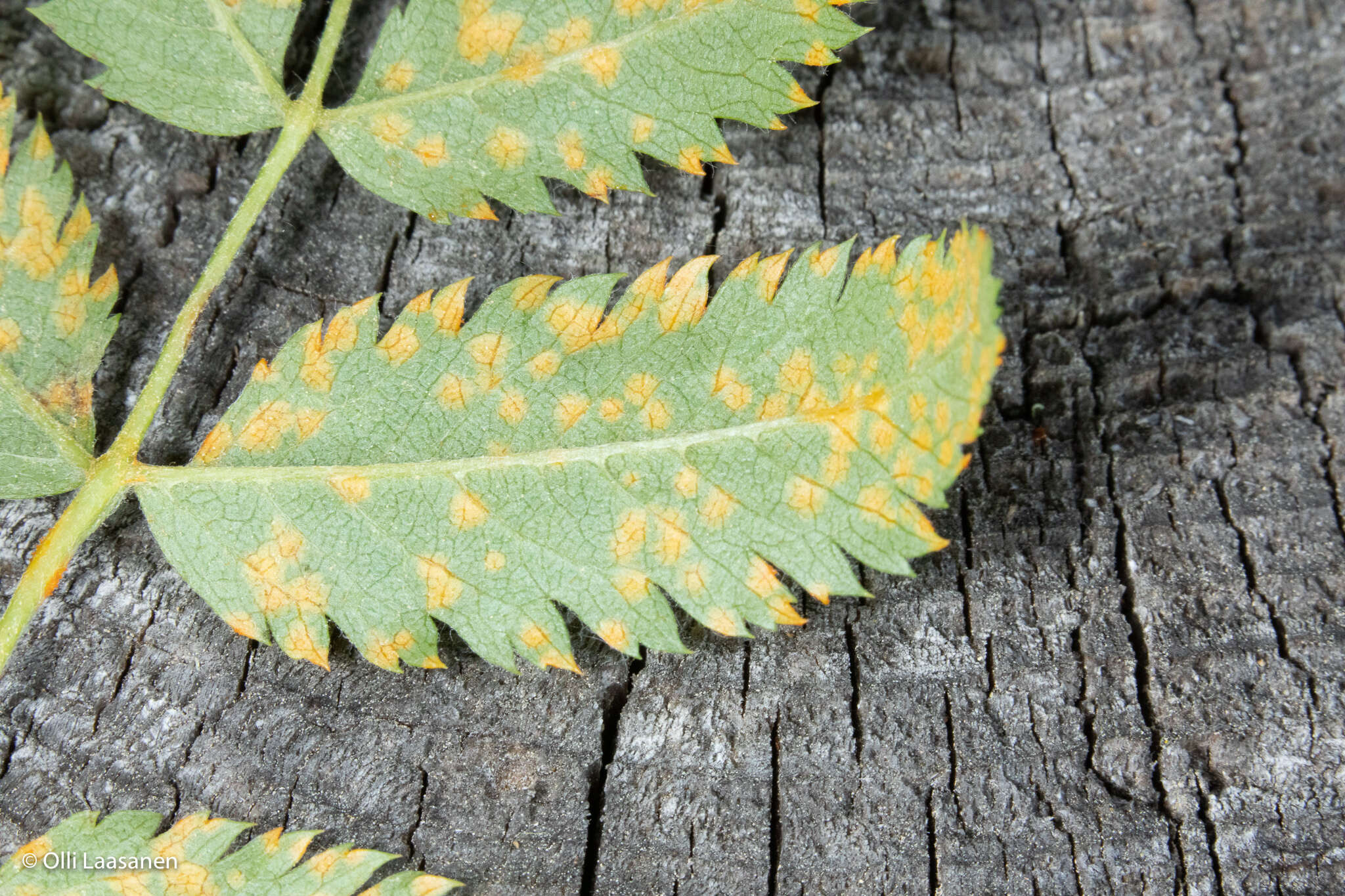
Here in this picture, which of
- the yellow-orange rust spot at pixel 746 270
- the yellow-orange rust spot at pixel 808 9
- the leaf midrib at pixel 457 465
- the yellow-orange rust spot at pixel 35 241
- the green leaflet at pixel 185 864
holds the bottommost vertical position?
the green leaflet at pixel 185 864

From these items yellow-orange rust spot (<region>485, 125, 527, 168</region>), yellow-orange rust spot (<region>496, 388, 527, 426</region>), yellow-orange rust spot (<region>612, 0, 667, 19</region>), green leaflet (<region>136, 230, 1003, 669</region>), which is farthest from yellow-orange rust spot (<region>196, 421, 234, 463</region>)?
yellow-orange rust spot (<region>612, 0, 667, 19</region>)

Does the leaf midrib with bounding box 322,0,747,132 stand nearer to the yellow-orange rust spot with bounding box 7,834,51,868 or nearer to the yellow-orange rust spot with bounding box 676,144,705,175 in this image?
the yellow-orange rust spot with bounding box 676,144,705,175

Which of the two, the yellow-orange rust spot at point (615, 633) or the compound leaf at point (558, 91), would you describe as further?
the compound leaf at point (558, 91)

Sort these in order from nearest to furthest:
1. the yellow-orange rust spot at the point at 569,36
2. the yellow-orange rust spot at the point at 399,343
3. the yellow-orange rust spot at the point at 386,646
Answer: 1. the yellow-orange rust spot at the point at 386,646
2. the yellow-orange rust spot at the point at 399,343
3. the yellow-orange rust spot at the point at 569,36

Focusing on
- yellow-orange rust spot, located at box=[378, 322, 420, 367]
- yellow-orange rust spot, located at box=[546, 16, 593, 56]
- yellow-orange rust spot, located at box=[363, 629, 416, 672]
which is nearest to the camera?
yellow-orange rust spot, located at box=[363, 629, 416, 672]

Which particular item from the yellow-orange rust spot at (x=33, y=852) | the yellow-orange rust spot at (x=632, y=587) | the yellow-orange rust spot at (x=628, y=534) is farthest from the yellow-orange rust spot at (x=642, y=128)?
the yellow-orange rust spot at (x=33, y=852)

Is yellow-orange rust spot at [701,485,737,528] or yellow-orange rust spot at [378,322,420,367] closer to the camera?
yellow-orange rust spot at [701,485,737,528]

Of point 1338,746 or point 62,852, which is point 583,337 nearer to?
point 62,852

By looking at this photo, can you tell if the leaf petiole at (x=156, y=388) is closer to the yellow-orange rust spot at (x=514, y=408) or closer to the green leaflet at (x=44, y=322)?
the green leaflet at (x=44, y=322)
